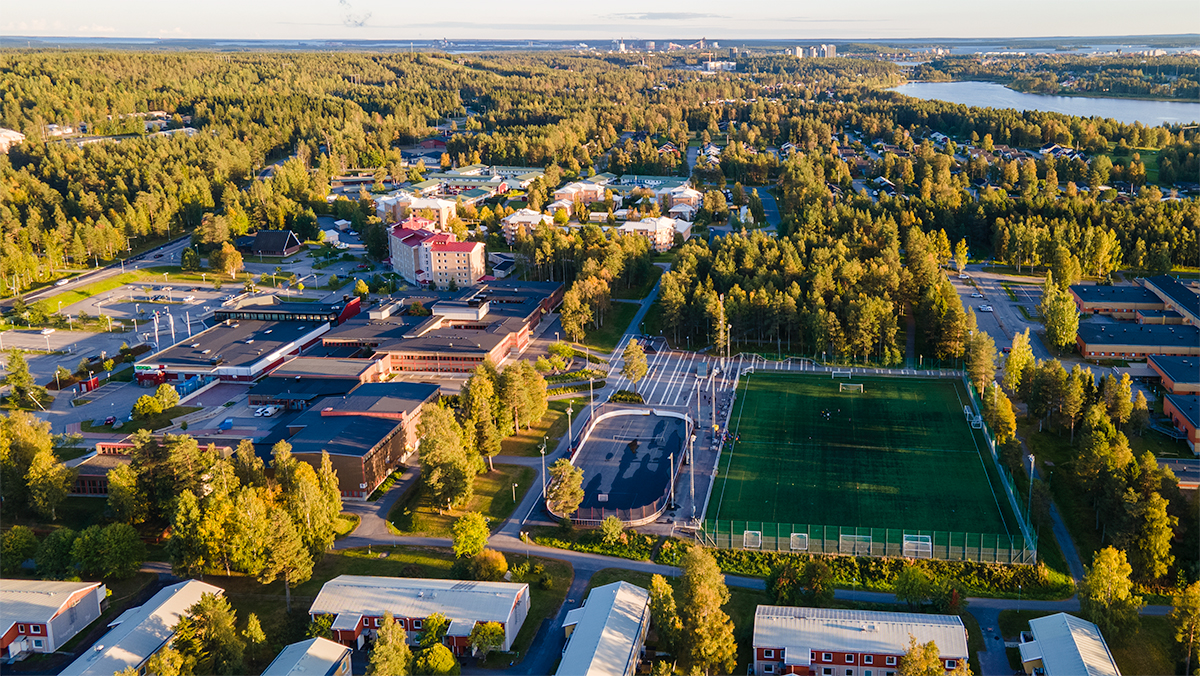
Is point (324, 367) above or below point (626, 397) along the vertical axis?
above

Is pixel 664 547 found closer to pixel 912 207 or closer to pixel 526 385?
pixel 526 385

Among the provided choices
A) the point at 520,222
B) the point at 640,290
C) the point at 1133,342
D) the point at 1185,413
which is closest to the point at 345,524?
the point at 1185,413

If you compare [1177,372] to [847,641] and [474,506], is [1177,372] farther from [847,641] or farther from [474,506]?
[474,506]

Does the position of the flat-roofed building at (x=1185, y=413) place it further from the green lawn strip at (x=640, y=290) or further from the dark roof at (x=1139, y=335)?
the green lawn strip at (x=640, y=290)

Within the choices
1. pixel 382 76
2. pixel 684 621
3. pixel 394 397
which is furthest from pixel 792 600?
pixel 382 76

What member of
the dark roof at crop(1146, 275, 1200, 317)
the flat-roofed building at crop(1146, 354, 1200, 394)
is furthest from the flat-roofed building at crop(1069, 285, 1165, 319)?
the flat-roofed building at crop(1146, 354, 1200, 394)

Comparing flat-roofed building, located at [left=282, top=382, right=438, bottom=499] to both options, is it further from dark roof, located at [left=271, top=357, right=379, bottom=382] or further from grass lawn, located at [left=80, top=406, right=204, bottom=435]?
grass lawn, located at [left=80, top=406, right=204, bottom=435]

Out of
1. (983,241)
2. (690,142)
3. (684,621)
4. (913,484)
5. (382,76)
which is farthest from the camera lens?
(382,76)
